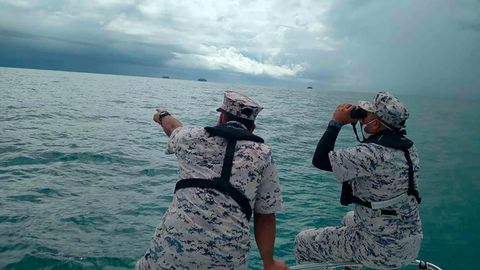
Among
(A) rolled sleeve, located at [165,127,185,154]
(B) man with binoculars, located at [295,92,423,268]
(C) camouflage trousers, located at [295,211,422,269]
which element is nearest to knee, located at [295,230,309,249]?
(C) camouflage trousers, located at [295,211,422,269]

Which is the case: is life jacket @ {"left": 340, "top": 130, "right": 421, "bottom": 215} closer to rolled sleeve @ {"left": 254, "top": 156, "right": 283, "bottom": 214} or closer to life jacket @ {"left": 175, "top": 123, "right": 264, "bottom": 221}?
rolled sleeve @ {"left": 254, "top": 156, "right": 283, "bottom": 214}

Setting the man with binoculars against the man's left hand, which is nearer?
the man with binoculars

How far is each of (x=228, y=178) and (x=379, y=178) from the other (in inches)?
80.7

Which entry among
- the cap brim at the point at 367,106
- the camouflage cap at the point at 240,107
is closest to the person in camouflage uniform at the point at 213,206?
the camouflage cap at the point at 240,107

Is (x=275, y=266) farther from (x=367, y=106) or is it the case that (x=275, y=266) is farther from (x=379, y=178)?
(x=367, y=106)

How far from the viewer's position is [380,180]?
4.21 metres

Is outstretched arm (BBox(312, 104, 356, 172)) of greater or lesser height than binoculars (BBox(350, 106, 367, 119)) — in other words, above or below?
below

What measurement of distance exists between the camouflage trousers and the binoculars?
1467 mm

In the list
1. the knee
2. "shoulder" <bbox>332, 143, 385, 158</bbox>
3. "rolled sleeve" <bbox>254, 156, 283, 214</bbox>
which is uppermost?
"shoulder" <bbox>332, 143, 385, 158</bbox>

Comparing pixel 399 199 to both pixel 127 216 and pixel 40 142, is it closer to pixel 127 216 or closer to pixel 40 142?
pixel 127 216

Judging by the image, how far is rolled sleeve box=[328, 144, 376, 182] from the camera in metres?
4.14

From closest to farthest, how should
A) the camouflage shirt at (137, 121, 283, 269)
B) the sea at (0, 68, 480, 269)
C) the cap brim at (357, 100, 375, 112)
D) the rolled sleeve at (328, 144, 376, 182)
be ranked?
the camouflage shirt at (137, 121, 283, 269)
the rolled sleeve at (328, 144, 376, 182)
the cap brim at (357, 100, 375, 112)
the sea at (0, 68, 480, 269)

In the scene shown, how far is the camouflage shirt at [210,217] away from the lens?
309 centimetres

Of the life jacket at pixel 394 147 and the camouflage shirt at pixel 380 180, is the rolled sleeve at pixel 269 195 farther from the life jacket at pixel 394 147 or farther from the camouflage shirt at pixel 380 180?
the life jacket at pixel 394 147
